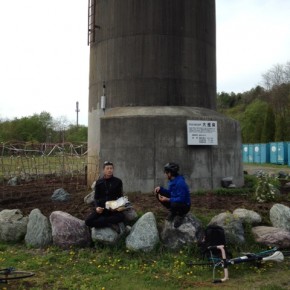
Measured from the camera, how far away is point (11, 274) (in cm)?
515

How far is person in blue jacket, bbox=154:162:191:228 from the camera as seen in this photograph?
6.25 m

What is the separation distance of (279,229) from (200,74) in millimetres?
5601

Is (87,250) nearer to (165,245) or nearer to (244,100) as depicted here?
(165,245)

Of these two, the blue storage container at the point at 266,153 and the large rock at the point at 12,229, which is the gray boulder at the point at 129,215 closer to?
the large rock at the point at 12,229

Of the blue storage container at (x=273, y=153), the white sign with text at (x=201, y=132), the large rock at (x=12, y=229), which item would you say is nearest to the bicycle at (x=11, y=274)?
the large rock at (x=12, y=229)

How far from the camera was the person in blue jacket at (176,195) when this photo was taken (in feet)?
20.5

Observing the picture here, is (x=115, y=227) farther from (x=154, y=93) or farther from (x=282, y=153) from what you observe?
(x=282, y=153)

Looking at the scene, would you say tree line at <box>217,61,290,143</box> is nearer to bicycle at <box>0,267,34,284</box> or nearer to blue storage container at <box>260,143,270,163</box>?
blue storage container at <box>260,143,270,163</box>

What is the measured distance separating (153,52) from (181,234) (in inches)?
226

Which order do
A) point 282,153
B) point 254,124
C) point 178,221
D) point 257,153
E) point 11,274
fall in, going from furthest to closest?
point 254,124
point 257,153
point 282,153
point 178,221
point 11,274

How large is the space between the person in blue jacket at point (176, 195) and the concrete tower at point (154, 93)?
3305mm

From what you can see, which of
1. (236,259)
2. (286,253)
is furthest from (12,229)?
(286,253)

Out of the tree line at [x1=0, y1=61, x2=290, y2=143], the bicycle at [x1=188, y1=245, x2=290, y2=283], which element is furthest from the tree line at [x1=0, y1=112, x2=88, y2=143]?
the bicycle at [x1=188, y1=245, x2=290, y2=283]

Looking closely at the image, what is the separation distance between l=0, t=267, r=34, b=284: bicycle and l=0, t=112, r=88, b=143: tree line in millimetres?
47842
